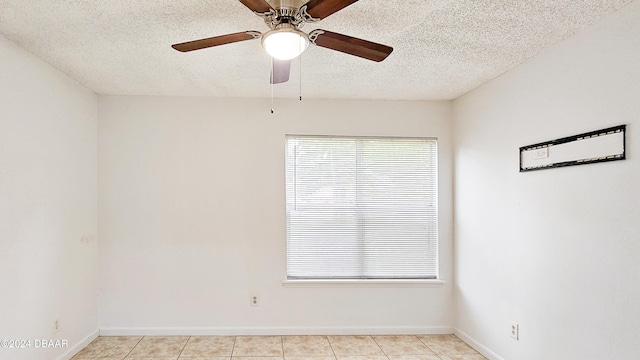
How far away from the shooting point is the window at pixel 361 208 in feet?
13.5

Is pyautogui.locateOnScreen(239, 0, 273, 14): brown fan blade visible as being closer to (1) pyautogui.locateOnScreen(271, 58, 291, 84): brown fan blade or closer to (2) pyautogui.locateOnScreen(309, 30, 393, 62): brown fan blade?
(2) pyautogui.locateOnScreen(309, 30, 393, 62): brown fan blade

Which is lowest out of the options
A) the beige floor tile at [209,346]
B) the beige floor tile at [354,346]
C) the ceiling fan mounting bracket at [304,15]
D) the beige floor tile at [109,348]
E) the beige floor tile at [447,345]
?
the beige floor tile at [447,345]

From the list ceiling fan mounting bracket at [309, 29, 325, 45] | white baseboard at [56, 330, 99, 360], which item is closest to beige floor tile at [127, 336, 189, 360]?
Result: white baseboard at [56, 330, 99, 360]

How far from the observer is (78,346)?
3492 millimetres

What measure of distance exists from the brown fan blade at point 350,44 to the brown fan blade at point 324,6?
0.14m

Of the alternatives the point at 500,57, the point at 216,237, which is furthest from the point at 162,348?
the point at 500,57

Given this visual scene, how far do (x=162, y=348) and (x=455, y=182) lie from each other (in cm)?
321

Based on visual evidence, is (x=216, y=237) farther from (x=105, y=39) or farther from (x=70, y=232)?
(x=105, y=39)

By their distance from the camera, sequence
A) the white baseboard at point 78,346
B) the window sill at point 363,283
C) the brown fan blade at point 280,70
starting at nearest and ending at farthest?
the brown fan blade at point 280,70 → the white baseboard at point 78,346 → the window sill at point 363,283

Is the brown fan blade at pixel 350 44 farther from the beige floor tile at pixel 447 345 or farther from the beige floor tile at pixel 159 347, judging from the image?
the beige floor tile at pixel 159 347

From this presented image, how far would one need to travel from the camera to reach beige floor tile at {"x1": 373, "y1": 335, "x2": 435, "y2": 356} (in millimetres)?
3586

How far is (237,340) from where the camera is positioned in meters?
3.83

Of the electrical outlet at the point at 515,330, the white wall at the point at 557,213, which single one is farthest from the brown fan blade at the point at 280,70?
the electrical outlet at the point at 515,330

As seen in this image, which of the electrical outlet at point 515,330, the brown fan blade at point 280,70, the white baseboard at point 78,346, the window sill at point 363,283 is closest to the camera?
the brown fan blade at point 280,70
